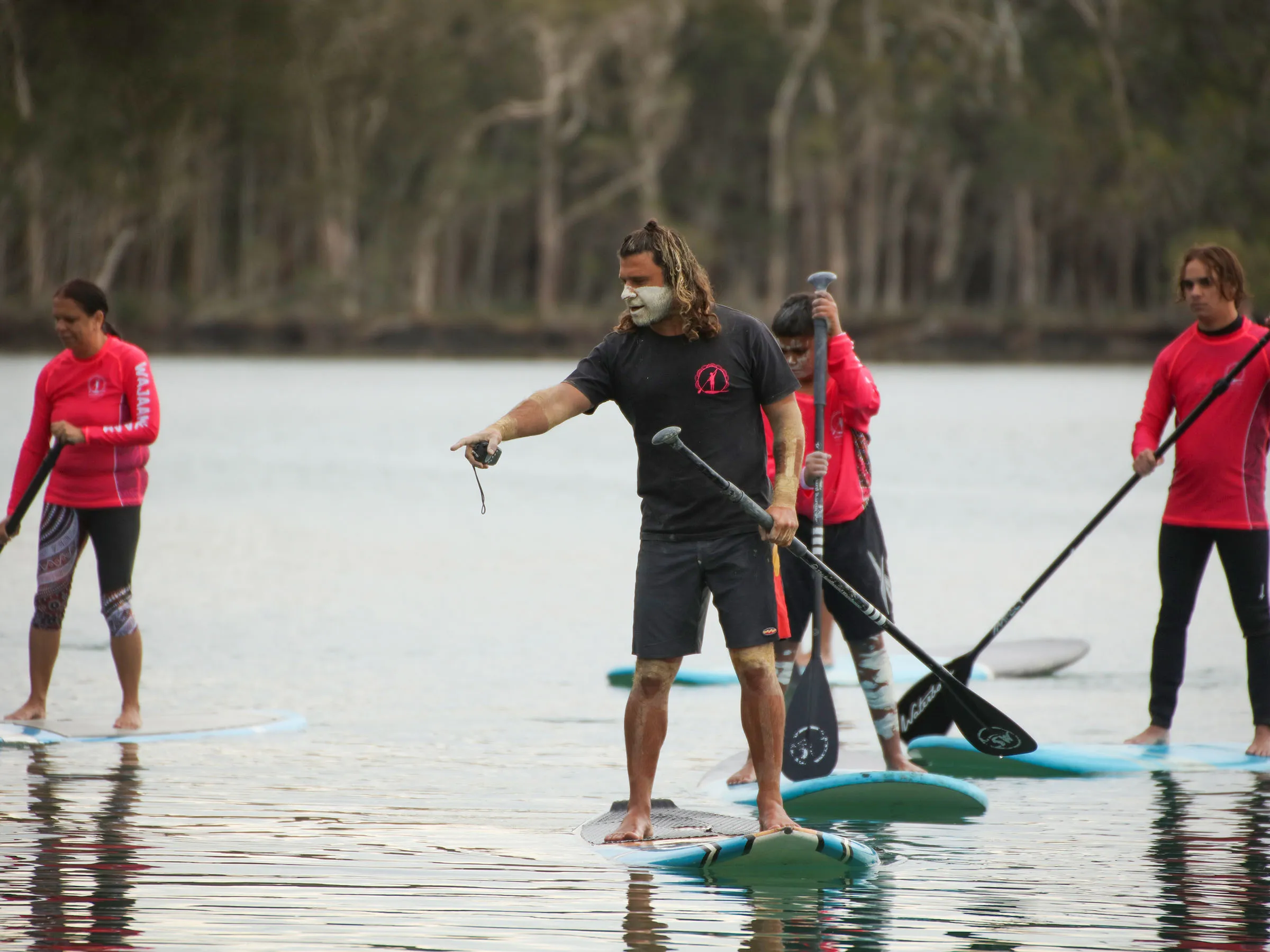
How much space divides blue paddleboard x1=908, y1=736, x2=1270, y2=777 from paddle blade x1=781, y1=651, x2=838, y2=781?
889 millimetres

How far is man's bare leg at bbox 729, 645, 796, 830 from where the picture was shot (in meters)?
5.48

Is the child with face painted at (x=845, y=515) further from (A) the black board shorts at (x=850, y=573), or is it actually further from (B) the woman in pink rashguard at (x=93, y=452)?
(B) the woman in pink rashguard at (x=93, y=452)

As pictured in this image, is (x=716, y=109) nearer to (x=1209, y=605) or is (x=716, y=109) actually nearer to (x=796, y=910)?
(x=1209, y=605)

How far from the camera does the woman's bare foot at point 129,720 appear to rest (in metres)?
Answer: 7.69

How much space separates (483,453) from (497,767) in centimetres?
249

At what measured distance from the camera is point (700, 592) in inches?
217

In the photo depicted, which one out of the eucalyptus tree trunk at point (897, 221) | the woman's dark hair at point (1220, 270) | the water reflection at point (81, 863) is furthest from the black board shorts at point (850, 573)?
the eucalyptus tree trunk at point (897, 221)

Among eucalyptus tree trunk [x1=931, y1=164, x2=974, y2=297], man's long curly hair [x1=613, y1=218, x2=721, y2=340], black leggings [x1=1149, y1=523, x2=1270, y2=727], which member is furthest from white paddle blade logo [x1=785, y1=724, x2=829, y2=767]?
eucalyptus tree trunk [x1=931, y1=164, x2=974, y2=297]

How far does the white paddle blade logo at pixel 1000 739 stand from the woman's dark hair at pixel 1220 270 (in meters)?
1.79

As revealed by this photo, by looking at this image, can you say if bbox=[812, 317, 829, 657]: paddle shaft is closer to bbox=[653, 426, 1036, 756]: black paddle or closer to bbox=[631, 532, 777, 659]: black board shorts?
bbox=[653, 426, 1036, 756]: black paddle

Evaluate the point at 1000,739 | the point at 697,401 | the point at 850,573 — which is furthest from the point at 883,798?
the point at 697,401

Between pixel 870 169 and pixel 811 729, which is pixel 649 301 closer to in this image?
pixel 811 729

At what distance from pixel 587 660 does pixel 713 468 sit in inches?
203

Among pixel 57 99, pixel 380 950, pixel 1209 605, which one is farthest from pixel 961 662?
pixel 57 99
